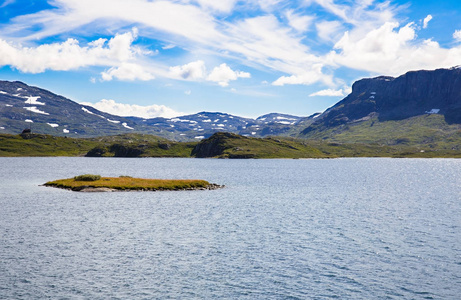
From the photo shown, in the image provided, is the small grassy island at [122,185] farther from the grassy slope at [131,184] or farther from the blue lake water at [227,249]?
the blue lake water at [227,249]

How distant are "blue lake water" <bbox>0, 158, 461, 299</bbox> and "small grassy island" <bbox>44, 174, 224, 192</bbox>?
58.6 ft

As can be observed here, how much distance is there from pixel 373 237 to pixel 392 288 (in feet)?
66.5

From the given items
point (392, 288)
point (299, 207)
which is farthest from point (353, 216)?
point (392, 288)

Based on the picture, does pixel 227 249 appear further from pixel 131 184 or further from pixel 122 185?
pixel 131 184

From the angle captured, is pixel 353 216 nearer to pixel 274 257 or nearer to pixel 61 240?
pixel 274 257

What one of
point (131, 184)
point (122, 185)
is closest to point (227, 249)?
point (122, 185)

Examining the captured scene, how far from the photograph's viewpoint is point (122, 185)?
349 feet

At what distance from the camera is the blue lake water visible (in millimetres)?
33125

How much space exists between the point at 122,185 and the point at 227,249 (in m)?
67.6

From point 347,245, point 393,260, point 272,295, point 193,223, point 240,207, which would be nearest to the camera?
point 272,295

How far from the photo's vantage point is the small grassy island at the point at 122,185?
342ft

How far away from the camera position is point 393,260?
4159cm

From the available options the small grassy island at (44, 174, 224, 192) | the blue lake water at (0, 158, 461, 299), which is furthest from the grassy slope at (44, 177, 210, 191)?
the blue lake water at (0, 158, 461, 299)

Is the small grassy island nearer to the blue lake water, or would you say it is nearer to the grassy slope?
the grassy slope
